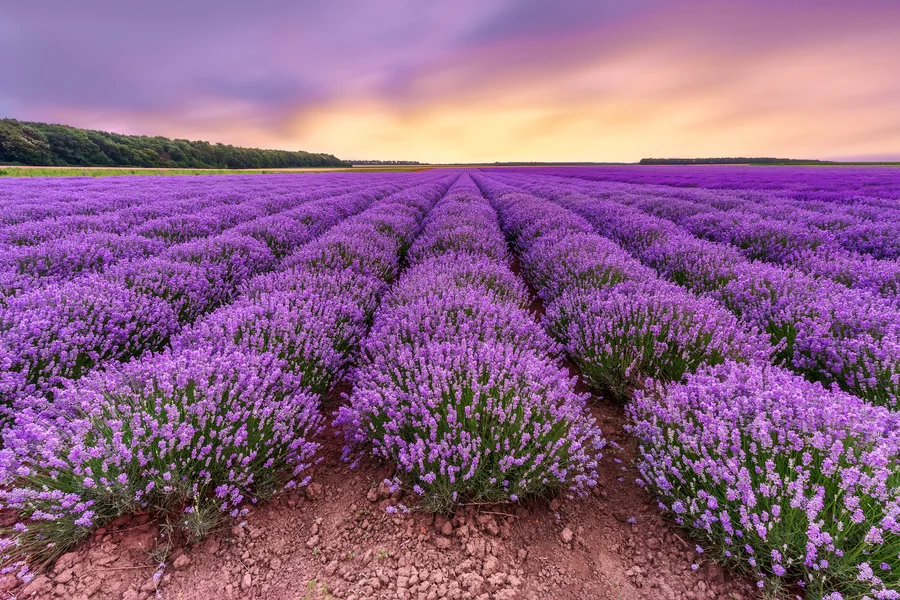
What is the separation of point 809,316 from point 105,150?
6098cm

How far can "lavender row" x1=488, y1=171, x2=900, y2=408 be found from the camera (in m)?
2.17

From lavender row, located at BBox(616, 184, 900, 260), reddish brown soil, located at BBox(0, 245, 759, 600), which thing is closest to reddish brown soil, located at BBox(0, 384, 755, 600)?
reddish brown soil, located at BBox(0, 245, 759, 600)

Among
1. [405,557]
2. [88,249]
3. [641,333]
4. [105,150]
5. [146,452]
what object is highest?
[105,150]

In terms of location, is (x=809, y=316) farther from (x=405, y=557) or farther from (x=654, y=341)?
(x=405, y=557)

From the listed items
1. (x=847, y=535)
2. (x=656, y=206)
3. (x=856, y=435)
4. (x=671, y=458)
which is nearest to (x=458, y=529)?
(x=671, y=458)

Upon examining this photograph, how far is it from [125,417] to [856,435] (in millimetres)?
2990

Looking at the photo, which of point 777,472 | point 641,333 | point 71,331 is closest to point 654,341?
point 641,333

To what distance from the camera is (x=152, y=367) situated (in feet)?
6.52

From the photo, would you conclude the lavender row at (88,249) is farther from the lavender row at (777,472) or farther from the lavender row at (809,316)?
the lavender row at (809,316)

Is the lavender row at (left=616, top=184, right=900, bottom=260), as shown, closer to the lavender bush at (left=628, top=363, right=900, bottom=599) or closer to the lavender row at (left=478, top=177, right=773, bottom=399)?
the lavender row at (left=478, top=177, right=773, bottom=399)

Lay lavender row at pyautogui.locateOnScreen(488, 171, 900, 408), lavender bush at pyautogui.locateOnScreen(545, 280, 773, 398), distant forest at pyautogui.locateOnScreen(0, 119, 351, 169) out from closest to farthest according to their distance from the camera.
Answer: lavender row at pyautogui.locateOnScreen(488, 171, 900, 408) → lavender bush at pyautogui.locateOnScreen(545, 280, 773, 398) → distant forest at pyautogui.locateOnScreen(0, 119, 351, 169)

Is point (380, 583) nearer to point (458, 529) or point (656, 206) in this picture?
point (458, 529)

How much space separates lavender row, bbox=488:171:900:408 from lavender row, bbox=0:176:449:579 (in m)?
3.07

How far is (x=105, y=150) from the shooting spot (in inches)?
1720
